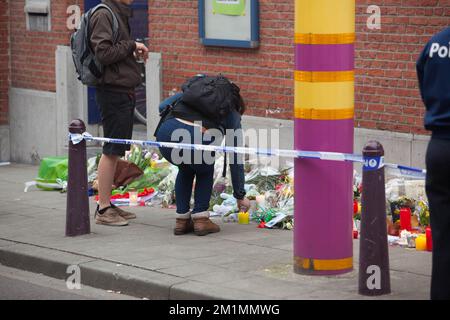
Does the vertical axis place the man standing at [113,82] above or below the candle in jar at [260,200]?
above

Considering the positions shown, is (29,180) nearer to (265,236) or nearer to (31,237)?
(31,237)

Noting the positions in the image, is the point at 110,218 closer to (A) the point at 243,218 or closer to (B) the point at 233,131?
(A) the point at 243,218

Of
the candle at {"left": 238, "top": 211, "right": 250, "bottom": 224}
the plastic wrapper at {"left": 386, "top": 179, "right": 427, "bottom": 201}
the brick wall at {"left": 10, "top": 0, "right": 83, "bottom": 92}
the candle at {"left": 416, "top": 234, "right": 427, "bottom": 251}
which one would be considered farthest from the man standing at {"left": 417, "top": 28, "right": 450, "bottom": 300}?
the brick wall at {"left": 10, "top": 0, "right": 83, "bottom": 92}

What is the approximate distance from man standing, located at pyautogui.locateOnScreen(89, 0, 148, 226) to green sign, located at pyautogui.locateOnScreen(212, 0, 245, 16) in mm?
2285

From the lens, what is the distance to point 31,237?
9.35 m

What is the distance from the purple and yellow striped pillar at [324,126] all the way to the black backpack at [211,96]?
4.79ft

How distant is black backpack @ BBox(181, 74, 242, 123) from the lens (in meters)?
8.88

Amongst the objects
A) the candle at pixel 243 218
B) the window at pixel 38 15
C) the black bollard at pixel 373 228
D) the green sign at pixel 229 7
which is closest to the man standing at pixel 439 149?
the black bollard at pixel 373 228

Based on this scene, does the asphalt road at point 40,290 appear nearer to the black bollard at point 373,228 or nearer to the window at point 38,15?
the black bollard at point 373,228

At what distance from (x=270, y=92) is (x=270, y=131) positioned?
16.6 inches

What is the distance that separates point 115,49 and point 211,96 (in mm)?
1145

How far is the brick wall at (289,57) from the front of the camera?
10.4 meters
